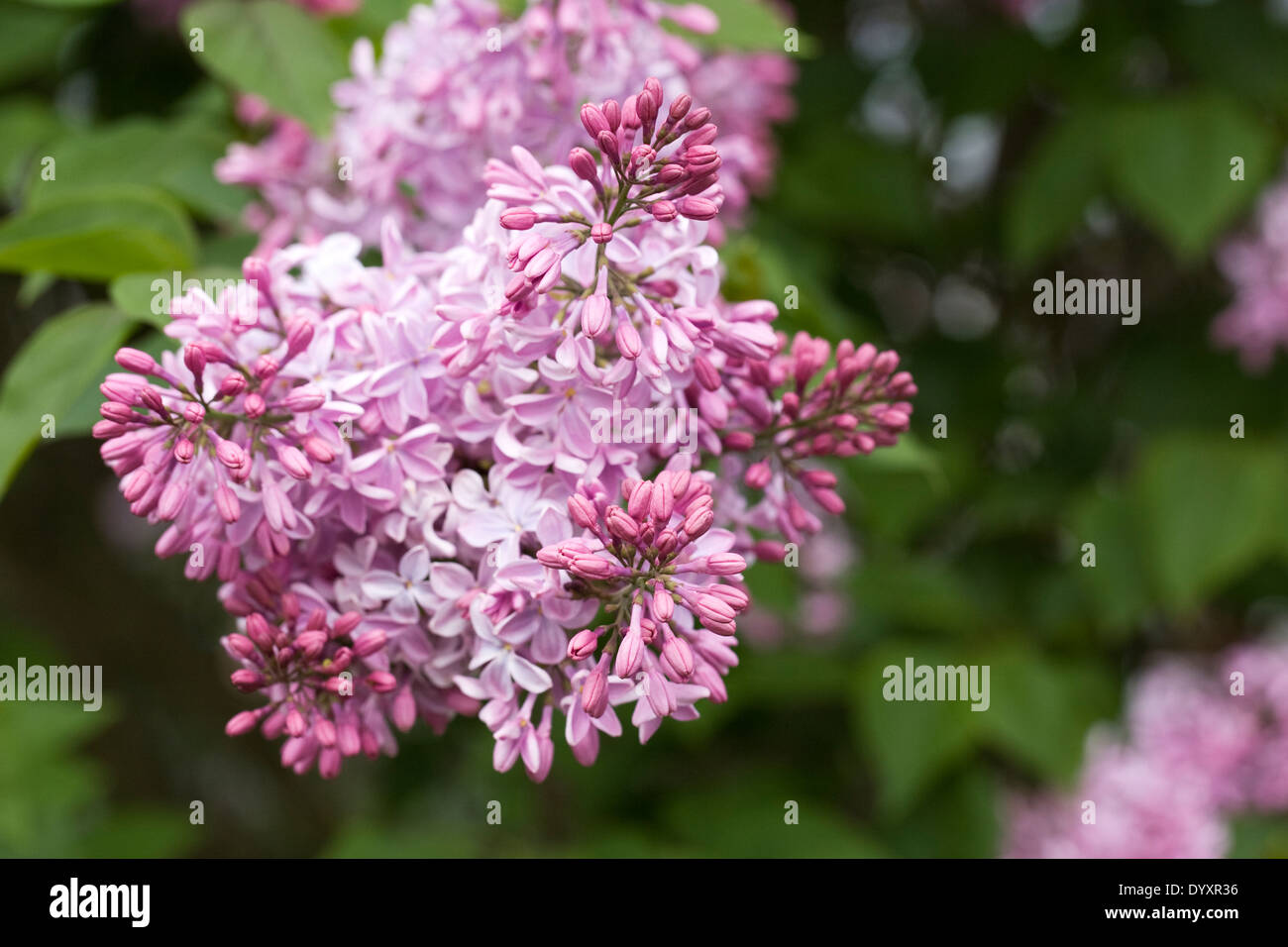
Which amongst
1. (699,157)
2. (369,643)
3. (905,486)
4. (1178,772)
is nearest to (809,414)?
(699,157)

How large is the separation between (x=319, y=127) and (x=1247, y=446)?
2.10 m

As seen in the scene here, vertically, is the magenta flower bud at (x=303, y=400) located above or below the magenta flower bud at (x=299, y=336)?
below

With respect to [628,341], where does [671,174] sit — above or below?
above

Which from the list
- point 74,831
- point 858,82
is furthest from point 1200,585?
point 74,831

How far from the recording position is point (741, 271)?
1.44 meters

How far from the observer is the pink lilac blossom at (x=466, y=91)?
1360mm

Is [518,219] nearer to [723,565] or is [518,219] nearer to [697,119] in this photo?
[697,119]

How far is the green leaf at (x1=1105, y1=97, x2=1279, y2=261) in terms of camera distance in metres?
2.36

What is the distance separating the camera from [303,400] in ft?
3.40

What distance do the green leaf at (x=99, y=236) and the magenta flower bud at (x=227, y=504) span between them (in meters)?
0.47

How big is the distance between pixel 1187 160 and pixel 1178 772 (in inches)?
55.9
